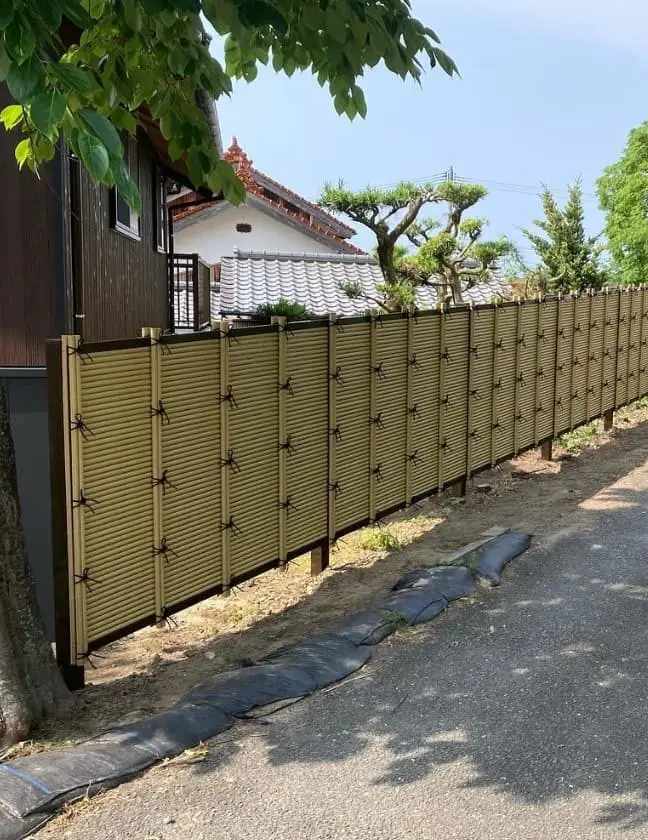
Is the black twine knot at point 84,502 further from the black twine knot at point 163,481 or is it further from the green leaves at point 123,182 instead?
the green leaves at point 123,182

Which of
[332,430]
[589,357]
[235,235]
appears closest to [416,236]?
[589,357]

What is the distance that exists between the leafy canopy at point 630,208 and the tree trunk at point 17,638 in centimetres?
1883

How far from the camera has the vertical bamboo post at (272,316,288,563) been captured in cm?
675

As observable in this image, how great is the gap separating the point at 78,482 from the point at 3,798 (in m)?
1.78

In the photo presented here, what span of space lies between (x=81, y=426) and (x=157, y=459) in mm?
714

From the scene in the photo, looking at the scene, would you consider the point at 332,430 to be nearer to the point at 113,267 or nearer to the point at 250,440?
the point at 250,440

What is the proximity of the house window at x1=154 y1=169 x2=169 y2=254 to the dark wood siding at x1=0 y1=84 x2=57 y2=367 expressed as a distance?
206 inches

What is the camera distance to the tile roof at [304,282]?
70.3 feet

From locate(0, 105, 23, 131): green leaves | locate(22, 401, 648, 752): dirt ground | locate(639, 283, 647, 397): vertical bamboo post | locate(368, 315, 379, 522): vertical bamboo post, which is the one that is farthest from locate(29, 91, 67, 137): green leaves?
locate(639, 283, 647, 397): vertical bamboo post

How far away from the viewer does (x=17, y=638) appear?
15.7 ft

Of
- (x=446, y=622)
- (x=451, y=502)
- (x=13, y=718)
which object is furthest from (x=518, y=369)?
(x=13, y=718)

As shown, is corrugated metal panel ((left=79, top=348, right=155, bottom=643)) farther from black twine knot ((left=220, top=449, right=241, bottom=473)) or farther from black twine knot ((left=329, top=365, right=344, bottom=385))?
black twine knot ((left=329, top=365, right=344, bottom=385))

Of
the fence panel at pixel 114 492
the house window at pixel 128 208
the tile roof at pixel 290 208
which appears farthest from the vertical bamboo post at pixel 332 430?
the tile roof at pixel 290 208

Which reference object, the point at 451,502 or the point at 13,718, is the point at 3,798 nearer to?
the point at 13,718
